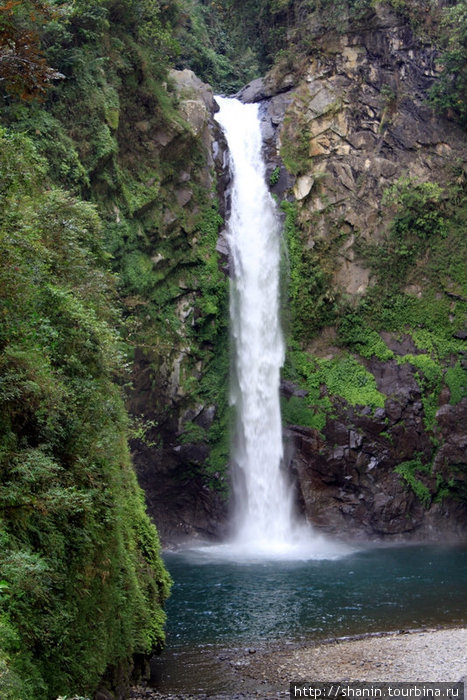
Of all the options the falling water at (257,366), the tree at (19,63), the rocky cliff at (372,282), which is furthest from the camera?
the rocky cliff at (372,282)

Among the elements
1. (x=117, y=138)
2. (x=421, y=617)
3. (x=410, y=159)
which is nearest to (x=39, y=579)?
(x=421, y=617)

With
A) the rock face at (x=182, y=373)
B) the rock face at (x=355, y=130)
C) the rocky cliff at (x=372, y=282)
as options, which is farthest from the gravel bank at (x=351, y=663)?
the rock face at (x=355, y=130)

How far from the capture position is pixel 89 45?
17.5 meters

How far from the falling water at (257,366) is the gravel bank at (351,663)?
23.1ft

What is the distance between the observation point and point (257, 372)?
1992 cm

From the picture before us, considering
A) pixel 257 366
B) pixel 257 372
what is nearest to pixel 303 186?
pixel 257 366

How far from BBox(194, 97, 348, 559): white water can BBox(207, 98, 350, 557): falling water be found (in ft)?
0.10

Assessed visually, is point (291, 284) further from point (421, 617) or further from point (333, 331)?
point (421, 617)

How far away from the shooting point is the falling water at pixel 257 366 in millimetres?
18656

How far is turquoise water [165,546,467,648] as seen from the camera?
35.7 ft

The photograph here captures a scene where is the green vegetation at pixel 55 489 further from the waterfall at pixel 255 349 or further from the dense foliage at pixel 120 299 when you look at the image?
the waterfall at pixel 255 349

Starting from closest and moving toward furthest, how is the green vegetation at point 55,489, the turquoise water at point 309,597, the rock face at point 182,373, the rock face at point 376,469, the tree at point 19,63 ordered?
the green vegetation at point 55,489 < the tree at point 19,63 < the turquoise water at point 309,597 < the rock face at point 182,373 < the rock face at point 376,469

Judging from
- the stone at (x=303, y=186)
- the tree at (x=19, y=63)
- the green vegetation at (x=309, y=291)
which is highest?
the stone at (x=303, y=186)

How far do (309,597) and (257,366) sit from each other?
28.2 feet
